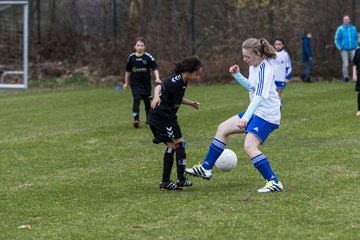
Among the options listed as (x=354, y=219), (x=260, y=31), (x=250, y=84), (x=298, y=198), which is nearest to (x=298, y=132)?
(x=250, y=84)

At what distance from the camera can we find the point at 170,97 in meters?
8.17

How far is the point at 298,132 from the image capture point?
13.1 m

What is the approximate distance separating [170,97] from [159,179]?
1.30 meters

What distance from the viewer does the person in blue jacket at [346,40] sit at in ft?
78.6

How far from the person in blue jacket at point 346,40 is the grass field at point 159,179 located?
7651 millimetres

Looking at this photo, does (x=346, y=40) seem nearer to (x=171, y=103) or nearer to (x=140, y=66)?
(x=140, y=66)

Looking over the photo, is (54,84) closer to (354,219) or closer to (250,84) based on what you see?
(250,84)

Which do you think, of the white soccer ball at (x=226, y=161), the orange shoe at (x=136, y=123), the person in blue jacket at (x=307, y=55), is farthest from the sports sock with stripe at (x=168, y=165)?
the person in blue jacket at (x=307, y=55)

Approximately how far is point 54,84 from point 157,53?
12.8 ft

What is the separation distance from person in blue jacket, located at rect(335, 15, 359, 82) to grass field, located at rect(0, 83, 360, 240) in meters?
7.65

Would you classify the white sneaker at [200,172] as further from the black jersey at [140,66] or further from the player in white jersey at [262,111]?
the black jersey at [140,66]

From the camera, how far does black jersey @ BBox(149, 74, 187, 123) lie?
26.7 ft

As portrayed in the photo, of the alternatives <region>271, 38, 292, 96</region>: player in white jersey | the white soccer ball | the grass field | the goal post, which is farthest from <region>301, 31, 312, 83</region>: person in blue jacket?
the white soccer ball

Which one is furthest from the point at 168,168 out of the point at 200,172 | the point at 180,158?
the point at 200,172
